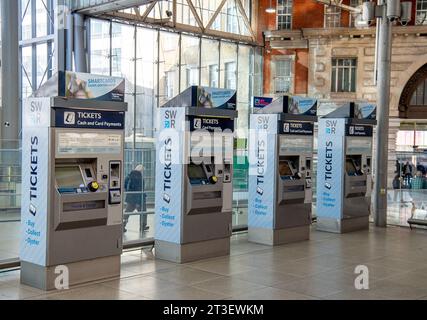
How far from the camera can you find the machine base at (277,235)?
31.1 ft

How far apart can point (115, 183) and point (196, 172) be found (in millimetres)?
1628

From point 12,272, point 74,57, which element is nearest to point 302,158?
point 12,272

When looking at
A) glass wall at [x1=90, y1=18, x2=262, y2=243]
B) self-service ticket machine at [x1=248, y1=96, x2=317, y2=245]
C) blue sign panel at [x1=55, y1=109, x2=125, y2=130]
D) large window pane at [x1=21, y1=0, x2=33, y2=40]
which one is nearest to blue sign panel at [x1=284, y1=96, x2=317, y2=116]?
self-service ticket machine at [x1=248, y1=96, x2=317, y2=245]

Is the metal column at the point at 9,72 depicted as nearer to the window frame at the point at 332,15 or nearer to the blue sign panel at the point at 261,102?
the blue sign panel at the point at 261,102

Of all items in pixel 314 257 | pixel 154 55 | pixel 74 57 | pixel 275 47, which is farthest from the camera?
pixel 275 47

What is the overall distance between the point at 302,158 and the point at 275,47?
15.6 meters

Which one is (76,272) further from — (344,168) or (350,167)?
(350,167)

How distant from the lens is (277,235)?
9523 millimetres

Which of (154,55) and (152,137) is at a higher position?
(154,55)

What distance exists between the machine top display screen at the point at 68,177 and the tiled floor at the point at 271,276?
1.16 metres

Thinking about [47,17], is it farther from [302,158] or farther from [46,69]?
[302,158]

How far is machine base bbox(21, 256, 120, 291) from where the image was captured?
632 cm

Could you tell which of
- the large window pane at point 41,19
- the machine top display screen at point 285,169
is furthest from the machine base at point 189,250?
the large window pane at point 41,19

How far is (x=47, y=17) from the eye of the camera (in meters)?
18.5
